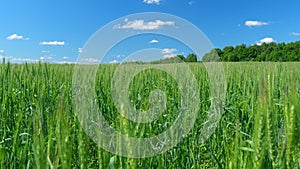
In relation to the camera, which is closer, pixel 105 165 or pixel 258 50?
pixel 105 165

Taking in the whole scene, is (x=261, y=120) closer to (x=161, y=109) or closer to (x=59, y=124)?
(x=59, y=124)

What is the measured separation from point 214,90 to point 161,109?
2.87 ft

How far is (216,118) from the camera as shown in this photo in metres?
2.16

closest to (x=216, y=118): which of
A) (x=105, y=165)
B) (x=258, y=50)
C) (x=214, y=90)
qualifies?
(x=214, y=90)

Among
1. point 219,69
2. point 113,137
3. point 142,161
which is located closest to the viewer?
point 142,161

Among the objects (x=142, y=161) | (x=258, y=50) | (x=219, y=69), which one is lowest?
(x=142, y=161)

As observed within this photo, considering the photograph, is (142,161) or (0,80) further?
(0,80)

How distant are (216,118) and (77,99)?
3.33ft

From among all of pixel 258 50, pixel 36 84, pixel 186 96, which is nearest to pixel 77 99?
pixel 36 84

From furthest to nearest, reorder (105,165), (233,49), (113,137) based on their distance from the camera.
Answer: (233,49)
(113,137)
(105,165)

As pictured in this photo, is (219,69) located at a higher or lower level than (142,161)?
higher

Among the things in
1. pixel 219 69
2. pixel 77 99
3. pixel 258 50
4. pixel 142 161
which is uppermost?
pixel 258 50

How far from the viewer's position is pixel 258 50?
112 feet

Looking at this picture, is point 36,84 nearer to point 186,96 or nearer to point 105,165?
point 186,96
